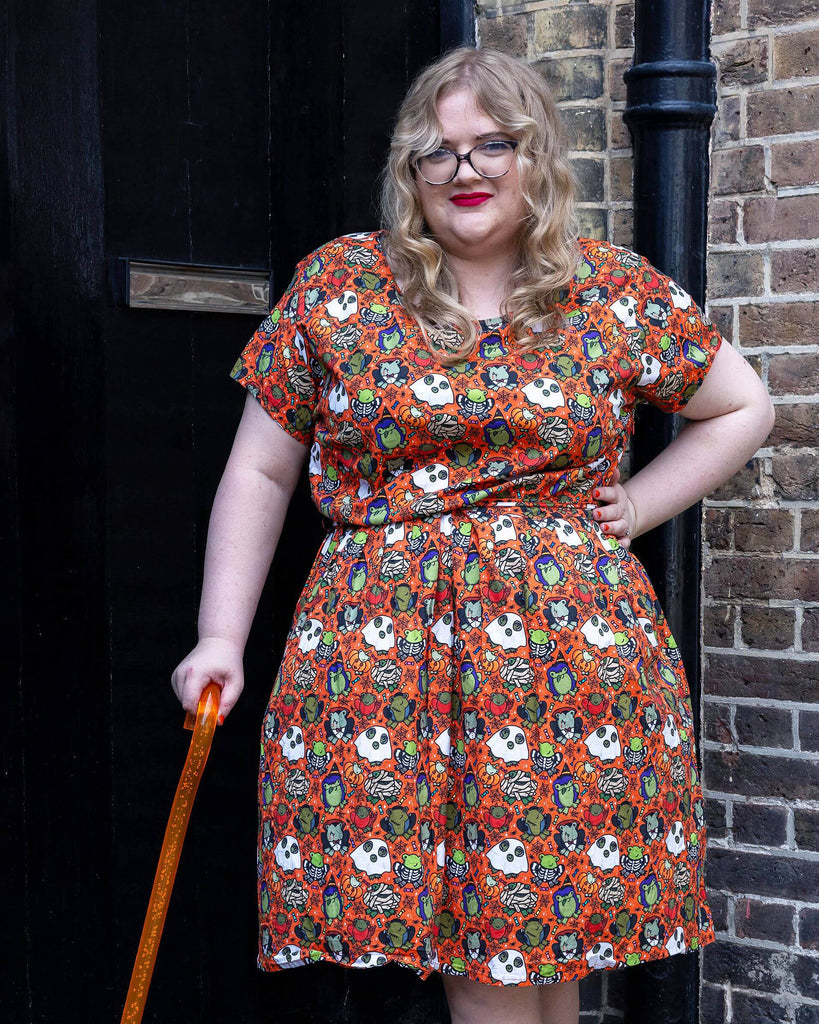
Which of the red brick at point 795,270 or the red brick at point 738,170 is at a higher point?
the red brick at point 738,170

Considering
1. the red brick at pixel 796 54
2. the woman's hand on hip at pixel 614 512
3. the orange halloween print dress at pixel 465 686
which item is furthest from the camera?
the red brick at pixel 796 54

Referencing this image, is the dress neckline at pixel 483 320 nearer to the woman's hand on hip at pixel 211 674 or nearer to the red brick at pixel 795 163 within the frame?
the woman's hand on hip at pixel 211 674

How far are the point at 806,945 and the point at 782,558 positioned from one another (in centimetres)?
82

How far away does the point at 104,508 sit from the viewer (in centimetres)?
235

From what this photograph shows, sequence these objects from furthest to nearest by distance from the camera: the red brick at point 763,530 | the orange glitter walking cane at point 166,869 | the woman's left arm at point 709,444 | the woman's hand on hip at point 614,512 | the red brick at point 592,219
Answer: the red brick at point 592,219 < the red brick at point 763,530 < the woman's left arm at point 709,444 < the woman's hand on hip at point 614,512 < the orange glitter walking cane at point 166,869

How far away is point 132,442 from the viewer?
7.86 feet

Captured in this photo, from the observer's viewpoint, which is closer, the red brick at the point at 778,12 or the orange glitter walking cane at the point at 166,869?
the orange glitter walking cane at the point at 166,869

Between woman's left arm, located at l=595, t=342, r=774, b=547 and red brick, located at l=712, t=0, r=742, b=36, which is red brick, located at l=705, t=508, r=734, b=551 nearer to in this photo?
woman's left arm, located at l=595, t=342, r=774, b=547

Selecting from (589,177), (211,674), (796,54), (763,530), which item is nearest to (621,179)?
(589,177)

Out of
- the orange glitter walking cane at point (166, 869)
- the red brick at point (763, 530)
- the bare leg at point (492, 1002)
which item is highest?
the red brick at point (763, 530)

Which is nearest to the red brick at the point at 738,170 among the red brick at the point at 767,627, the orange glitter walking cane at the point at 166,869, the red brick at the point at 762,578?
the red brick at the point at 762,578

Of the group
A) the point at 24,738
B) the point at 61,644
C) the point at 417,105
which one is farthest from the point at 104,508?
the point at 417,105

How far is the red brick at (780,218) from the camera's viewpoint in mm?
2590

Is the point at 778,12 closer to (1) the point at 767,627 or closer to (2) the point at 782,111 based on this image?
(2) the point at 782,111
